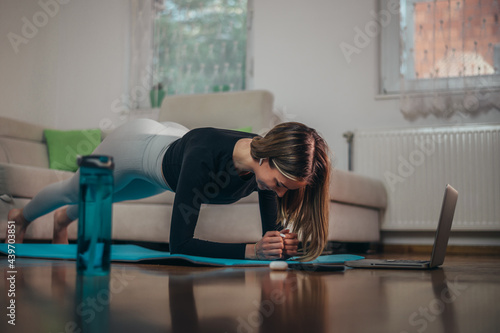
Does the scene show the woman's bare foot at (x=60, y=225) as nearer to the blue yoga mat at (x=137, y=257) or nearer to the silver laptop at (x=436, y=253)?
the blue yoga mat at (x=137, y=257)

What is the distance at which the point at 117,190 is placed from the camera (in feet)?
6.73

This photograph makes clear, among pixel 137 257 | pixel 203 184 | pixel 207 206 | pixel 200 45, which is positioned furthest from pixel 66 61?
pixel 203 184

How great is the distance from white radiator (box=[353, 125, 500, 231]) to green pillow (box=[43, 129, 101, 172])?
Answer: 1.84 metres

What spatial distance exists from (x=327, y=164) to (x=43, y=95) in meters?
3.61

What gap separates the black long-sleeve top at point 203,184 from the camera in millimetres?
1483

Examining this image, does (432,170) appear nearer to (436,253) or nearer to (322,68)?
(322,68)

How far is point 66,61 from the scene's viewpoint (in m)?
4.62

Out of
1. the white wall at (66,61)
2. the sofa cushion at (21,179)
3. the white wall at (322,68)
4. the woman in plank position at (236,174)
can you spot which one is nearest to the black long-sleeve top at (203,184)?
the woman in plank position at (236,174)

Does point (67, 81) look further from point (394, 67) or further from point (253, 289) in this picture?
point (253, 289)

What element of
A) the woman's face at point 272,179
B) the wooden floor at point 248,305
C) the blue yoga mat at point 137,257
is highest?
the woman's face at point 272,179

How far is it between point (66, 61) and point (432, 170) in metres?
3.24

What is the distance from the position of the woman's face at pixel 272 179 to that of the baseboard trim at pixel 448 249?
6.89ft

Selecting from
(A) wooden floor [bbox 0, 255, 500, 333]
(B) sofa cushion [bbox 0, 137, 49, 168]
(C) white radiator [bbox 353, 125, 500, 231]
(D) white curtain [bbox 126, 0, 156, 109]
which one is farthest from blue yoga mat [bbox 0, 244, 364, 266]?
(D) white curtain [bbox 126, 0, 156, 109]

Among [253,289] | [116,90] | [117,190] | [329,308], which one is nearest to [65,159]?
[116,90]
